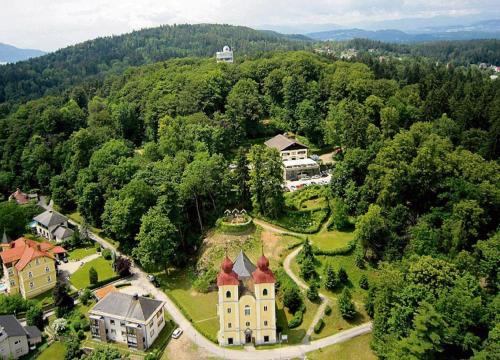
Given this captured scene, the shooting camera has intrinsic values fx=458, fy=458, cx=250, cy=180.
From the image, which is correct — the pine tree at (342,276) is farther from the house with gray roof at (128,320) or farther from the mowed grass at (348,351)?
the house with gray roof at (128,320)

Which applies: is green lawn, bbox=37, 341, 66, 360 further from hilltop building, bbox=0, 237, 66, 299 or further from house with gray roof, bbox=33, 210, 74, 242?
house with gray roof, bbox=33, 210, 74, 242

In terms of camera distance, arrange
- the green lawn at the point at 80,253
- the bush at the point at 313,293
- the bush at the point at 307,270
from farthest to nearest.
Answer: the green lawn at the point at 80,253 < the bush at the point at 307,270 < the bush at the point at 313,293

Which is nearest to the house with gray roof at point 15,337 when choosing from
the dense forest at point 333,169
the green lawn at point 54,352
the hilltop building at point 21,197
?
the green lawn at point 54,352

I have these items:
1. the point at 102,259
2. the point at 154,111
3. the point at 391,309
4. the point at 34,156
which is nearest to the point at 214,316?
the point at 391,309

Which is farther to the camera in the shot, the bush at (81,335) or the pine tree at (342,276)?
the pine tree at (342,276)

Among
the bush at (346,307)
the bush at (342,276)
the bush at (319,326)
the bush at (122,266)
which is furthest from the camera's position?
the bush at (122,266)

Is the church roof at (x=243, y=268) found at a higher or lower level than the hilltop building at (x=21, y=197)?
higher

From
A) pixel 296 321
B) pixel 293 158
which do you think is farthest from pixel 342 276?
pixel 293 158
